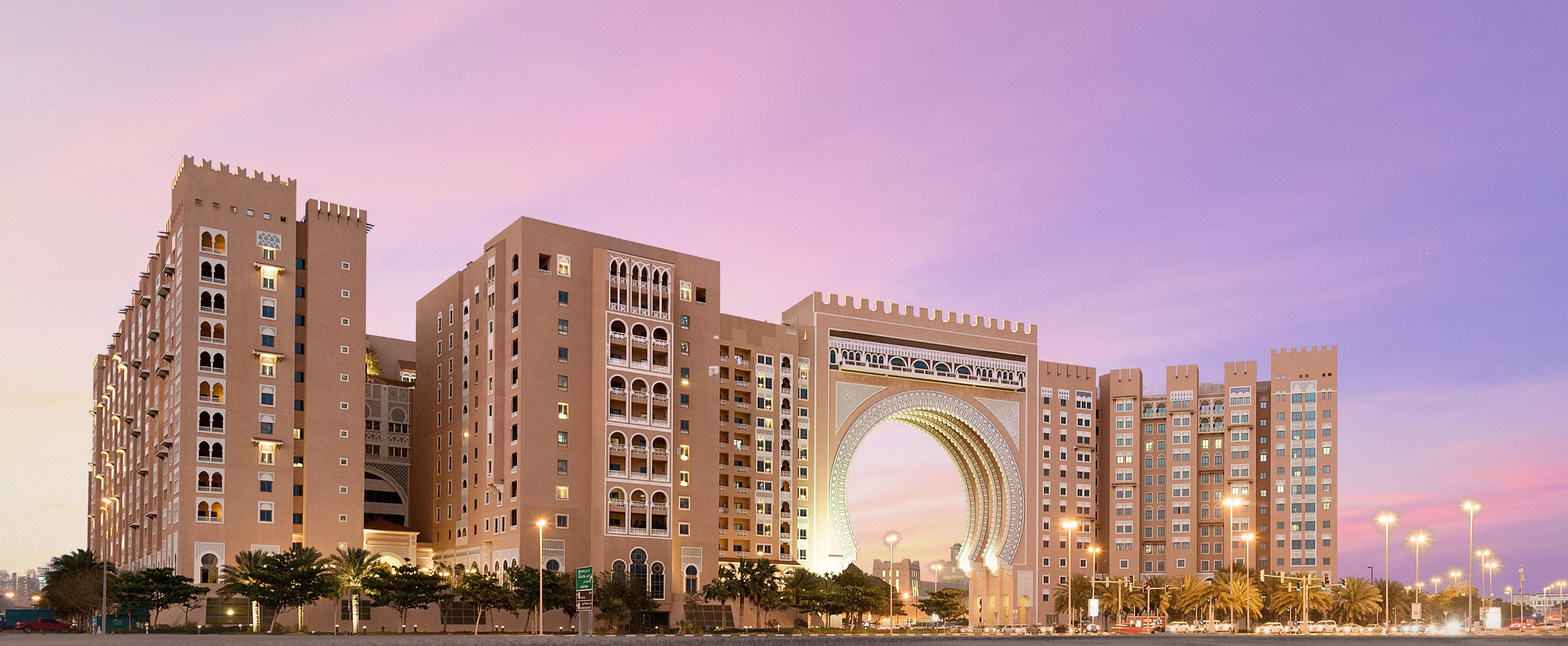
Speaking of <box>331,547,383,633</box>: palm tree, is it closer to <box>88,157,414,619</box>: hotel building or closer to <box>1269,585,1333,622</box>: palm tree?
<box>88,157,414,619</box>: hotel building

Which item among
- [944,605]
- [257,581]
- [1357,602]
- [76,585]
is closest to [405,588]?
[257,581]

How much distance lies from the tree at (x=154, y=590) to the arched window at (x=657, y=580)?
3024cm

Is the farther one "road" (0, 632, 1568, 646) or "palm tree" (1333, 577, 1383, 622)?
"palm tree" (1333, 577, 1383, 622)

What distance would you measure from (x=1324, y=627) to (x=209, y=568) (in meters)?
88.7

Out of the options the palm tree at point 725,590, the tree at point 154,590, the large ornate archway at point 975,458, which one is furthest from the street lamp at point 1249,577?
the tree at point 154,590

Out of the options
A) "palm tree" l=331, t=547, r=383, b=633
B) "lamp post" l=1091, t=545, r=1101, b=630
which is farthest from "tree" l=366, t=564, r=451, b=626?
"lamp post" l=1091, t=545, r=1101, b=630

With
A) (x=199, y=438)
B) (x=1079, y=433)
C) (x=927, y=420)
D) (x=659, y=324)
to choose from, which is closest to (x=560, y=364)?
(x=659, y=324)

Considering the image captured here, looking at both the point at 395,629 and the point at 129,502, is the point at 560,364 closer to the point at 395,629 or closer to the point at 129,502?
the point at 395,629

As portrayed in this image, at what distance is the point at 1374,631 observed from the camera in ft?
332

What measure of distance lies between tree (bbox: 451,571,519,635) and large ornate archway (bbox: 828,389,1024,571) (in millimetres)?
40702

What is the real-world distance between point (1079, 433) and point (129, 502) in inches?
3517

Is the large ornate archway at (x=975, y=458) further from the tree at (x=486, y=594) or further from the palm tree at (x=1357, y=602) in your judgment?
the tree at (x=486, y=594)

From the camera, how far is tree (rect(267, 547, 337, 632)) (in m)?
83.4

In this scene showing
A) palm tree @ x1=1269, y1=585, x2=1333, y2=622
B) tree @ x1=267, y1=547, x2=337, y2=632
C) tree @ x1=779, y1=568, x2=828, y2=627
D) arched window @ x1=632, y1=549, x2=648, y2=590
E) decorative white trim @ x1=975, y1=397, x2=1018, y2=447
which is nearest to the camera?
tree @ x1=267, y1=547, x2=337, y2=632
